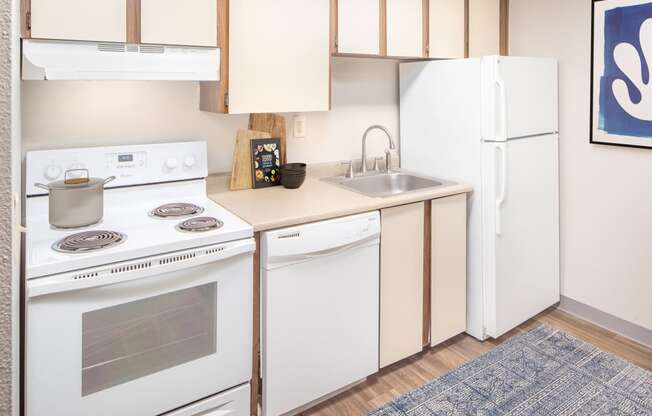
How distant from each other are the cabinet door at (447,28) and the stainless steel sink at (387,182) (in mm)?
704

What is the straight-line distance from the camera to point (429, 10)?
98.3 inches

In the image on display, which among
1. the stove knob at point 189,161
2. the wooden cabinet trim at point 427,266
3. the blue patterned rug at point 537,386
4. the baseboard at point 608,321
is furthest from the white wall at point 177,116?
the baseboard at point 608,321

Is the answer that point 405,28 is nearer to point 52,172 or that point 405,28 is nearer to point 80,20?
point 80,20

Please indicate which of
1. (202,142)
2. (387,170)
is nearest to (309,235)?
(202,142)

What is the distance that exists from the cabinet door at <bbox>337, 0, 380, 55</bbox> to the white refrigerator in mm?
468

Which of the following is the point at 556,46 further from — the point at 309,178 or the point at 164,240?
the point at 164,240

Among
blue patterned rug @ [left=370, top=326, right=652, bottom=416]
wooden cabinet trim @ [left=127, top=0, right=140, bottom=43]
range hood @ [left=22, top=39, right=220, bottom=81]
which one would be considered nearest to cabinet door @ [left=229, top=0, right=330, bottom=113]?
range hood @ [left=22, top=39, right=220, bottom=81]

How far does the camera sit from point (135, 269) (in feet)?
4.77

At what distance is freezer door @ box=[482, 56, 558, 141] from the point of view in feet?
7.61

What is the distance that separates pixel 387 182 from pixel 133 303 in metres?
1.67

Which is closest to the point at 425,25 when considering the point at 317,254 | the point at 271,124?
the point at 271,124

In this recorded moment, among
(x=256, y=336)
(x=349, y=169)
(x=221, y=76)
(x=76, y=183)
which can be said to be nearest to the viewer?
(x=76, y=183)

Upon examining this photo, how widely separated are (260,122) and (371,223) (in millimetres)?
799

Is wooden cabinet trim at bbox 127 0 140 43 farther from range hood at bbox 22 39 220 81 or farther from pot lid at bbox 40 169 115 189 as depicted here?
pot lid at bbox 40 169 115 189
